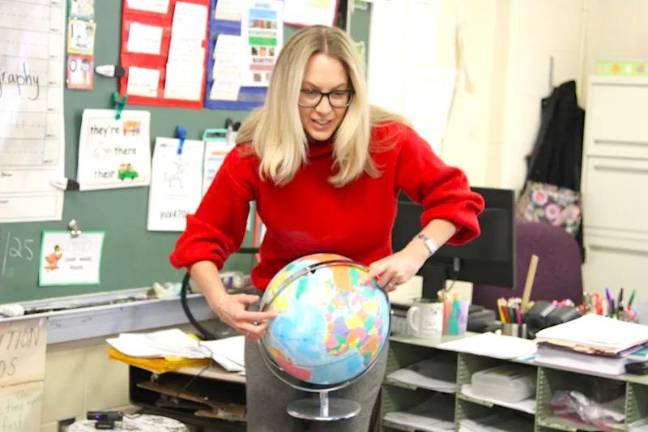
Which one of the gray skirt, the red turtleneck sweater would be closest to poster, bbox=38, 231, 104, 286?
the red turtleneck sweater

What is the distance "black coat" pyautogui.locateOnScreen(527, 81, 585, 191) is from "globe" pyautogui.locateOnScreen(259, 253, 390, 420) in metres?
3.24

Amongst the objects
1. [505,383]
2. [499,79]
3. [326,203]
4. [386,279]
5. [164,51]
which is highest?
[499,79]

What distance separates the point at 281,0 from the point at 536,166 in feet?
6.23

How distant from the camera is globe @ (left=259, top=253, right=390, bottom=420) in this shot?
2.04 m

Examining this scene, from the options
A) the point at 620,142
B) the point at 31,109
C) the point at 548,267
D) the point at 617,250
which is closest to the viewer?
the point at 31,109

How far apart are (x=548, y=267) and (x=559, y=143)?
119 centimetres

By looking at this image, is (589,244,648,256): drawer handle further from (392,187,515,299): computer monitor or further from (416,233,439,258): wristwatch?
(416,233,439,258): wristwatch

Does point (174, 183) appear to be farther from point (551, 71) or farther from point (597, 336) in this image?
point (551, 71)

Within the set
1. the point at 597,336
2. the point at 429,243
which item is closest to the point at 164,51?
the point at 429,243

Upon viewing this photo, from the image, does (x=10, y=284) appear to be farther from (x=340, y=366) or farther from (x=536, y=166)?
(x=536, y=166)

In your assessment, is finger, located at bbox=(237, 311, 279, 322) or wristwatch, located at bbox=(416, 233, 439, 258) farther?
wristwatch, located at bbox=(416, 233, 439, 258)

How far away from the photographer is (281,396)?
7.31 feet

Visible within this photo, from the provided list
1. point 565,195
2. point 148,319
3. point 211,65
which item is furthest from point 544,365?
point 565,195

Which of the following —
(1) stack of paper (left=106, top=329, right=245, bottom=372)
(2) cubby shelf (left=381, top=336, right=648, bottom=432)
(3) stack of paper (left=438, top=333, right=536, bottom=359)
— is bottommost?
(2) cubby shelf (left=381, top=336, right=648, bottom=432)
